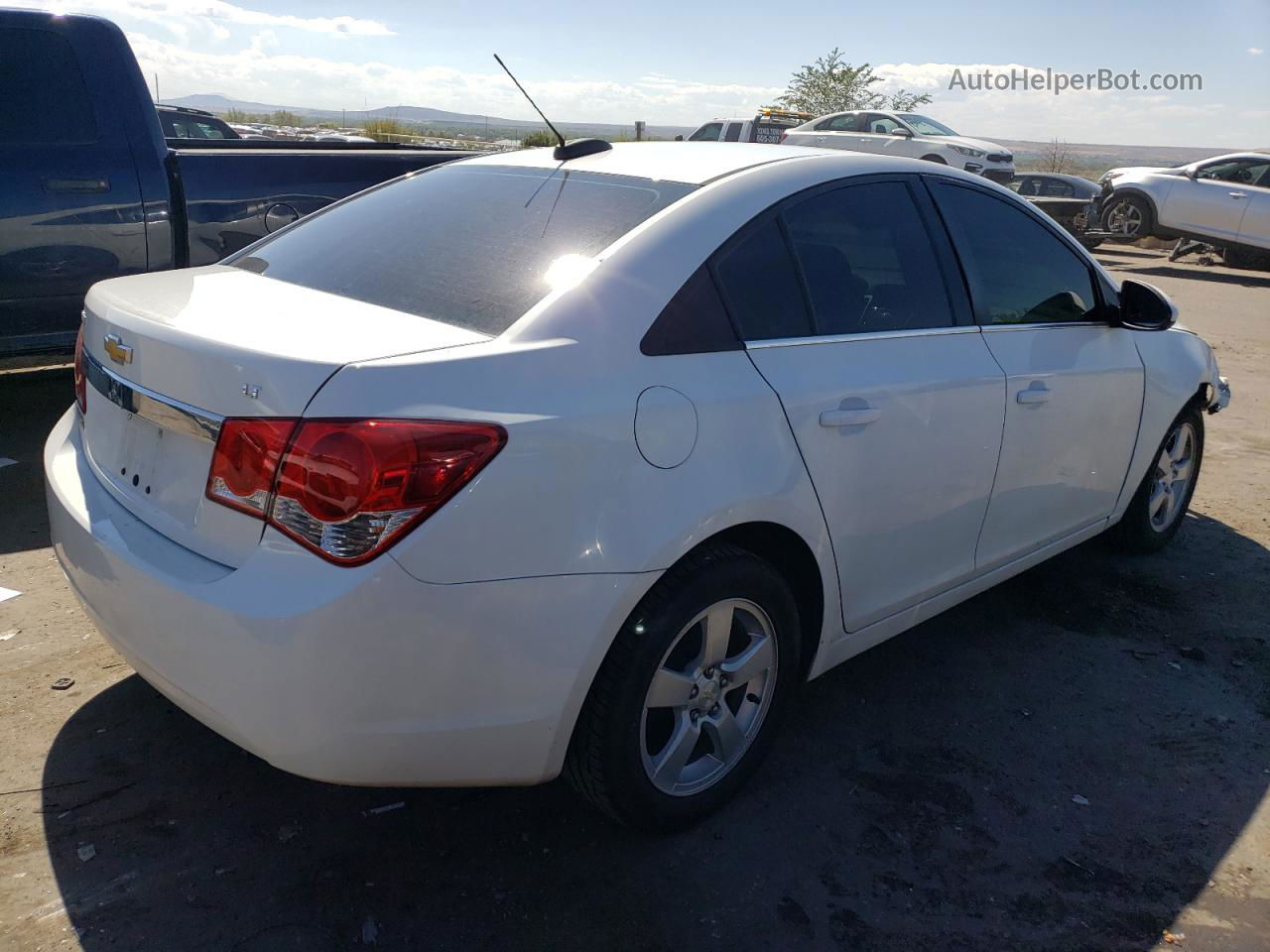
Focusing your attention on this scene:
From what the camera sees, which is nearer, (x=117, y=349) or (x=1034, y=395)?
(x=117, y=349)

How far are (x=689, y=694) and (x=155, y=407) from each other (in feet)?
4.70

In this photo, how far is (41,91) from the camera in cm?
539

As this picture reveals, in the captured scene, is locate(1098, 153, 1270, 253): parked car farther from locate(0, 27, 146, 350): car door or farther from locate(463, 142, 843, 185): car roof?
locate(0, 27, 146, 350): car door

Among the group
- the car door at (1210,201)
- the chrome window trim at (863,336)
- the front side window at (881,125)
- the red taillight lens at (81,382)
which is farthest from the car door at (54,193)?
the front side window at (881,125)

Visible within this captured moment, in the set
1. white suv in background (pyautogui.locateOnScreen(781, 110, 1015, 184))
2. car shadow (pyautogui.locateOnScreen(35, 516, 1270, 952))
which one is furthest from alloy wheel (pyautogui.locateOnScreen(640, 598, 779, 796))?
white suv in background (pyautogui.locateOnScreen(781, 110, 1015, 184))

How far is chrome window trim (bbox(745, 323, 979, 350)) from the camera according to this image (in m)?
2.78

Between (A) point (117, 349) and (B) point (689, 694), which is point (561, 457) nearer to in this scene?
(B) point (689, 694)

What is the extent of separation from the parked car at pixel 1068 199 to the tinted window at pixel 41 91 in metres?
17.1

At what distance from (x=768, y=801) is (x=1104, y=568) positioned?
2572mm

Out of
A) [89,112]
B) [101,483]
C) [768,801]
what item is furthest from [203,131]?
[768,801]

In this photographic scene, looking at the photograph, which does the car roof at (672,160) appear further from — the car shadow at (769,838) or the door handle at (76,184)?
the door handle at (76,184)

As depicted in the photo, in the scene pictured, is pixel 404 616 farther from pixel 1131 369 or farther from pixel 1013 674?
pixel 1131 369

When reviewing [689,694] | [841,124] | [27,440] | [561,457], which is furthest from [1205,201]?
[561,457]

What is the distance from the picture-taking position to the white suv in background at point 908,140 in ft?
69.5
